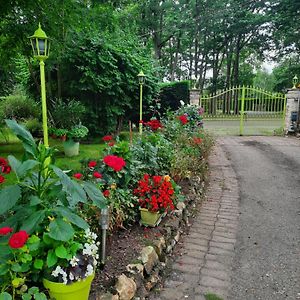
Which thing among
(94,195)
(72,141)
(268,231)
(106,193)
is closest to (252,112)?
(72,141)

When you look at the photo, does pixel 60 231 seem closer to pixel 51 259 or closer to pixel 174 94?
pixel 51 259

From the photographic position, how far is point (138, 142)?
131 inches

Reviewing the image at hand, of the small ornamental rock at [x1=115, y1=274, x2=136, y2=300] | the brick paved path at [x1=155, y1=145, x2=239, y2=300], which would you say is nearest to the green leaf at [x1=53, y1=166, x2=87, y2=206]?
the small ornamental rock at [x1=115, y1=274, x2=136, y2=300]

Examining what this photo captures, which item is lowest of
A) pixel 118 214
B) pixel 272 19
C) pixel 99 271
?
pixel 99 271

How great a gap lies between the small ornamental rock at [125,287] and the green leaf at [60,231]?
598 mm

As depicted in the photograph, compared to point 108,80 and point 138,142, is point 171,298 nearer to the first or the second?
point 138,142

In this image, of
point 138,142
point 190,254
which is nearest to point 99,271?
point 190,254

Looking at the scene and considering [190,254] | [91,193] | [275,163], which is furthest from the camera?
[275,163]

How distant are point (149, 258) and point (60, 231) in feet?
3.29

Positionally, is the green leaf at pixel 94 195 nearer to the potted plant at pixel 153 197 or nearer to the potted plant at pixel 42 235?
the potted plant at pixel 42 235

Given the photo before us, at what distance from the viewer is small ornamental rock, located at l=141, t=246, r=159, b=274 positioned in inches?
81.4

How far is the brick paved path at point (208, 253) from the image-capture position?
6.82 feet

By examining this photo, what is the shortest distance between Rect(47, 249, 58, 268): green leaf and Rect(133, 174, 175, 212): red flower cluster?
4.05 ft

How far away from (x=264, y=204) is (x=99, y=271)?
265cm
